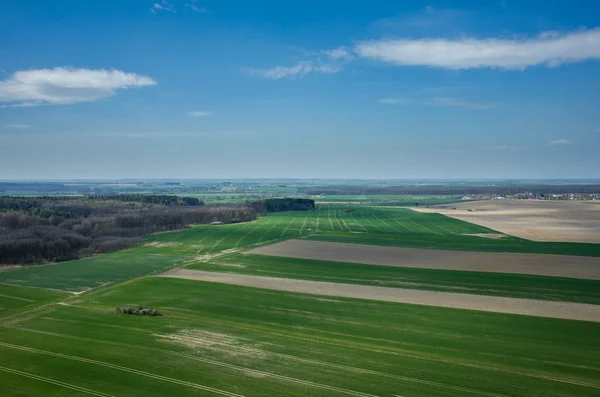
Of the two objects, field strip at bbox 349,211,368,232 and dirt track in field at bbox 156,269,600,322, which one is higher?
field strip at bbox 349,211,368,232

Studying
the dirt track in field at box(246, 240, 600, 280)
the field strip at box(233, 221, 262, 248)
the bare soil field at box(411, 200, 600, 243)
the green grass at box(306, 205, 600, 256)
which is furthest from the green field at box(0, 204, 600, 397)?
the bare soil field at box(411, 200, 600, 243)

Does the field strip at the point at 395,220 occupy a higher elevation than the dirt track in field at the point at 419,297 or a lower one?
higher

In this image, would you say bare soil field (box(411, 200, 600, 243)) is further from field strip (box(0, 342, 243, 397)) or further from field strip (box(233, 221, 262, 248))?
field strip (box(0, 342, 243, 397))

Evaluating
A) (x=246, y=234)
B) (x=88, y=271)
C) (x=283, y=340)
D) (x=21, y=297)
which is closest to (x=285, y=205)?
(x=246, y=234)

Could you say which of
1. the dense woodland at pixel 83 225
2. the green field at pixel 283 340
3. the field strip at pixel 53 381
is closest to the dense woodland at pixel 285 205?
the dense woodland at pixel 83 225

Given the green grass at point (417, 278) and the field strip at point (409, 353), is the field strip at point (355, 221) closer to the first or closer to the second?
the green grass at point (417, 278)
